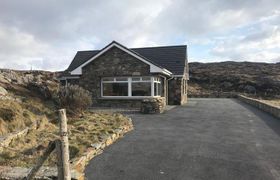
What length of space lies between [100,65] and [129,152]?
48.3 ft

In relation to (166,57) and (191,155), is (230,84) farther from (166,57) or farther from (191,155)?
(191,155)

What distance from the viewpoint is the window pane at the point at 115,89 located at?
21816 mm

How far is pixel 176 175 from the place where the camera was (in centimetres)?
615

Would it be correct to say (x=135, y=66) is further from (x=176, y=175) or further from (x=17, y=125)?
(x=176, y=175)

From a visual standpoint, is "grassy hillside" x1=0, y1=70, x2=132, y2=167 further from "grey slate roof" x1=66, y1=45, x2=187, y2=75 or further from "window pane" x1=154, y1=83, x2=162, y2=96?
"grey slate roof" x1=66, y1=45, x2=187, y2=75

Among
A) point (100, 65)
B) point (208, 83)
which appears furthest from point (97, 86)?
point (208, 83)

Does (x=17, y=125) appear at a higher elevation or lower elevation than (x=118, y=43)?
lower

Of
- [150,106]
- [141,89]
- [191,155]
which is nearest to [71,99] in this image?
[150,106]

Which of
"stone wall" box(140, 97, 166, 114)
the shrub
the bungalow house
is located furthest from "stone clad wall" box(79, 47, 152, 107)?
the shrub

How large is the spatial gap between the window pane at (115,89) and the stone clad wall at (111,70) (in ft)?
1.51

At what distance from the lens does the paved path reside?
6.22 metres

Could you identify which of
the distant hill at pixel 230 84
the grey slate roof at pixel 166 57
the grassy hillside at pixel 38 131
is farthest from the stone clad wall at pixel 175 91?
the distant hill at pixel 230 84

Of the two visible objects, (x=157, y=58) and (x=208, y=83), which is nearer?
(x=157, y=58)

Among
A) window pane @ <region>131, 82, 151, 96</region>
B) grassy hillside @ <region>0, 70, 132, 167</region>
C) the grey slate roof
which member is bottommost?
grassy hillside @ <region>0, 70, 132, 167</region>
